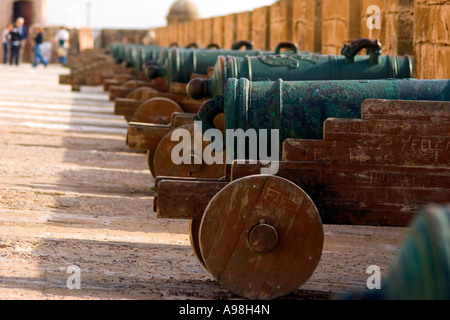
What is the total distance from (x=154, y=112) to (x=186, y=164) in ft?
7.79

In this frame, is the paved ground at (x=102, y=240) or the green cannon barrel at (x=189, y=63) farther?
the green cannon barrel at (x=189, y=63)

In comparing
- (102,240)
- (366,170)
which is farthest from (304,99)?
(102,240)

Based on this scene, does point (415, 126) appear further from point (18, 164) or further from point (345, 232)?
point (18, 164)

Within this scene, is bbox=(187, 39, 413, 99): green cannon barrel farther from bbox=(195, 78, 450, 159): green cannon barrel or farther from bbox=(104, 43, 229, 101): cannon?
bbox=(104, 43, 229, 101): cannon

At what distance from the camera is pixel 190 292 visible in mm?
3930

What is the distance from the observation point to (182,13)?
46281 mm

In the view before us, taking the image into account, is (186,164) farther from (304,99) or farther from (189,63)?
(189,63)

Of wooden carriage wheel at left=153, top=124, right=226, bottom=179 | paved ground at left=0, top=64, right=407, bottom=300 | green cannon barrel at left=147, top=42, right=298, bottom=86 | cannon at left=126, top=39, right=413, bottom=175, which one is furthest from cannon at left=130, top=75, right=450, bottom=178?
green cannon barrel at left=147, top=42, right=298, bottom=86

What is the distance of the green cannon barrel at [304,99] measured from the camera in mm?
4414

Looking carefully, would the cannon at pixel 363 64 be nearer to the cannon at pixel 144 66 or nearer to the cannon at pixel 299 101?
the cannon at pixel 299 101

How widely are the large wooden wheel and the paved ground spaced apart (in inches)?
7.1

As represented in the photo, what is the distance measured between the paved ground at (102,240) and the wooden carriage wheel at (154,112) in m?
0.42

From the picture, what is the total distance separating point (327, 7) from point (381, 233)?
6469mm

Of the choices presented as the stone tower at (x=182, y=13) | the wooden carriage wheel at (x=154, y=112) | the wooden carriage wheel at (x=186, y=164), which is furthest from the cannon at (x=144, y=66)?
the stone tower at (x=182, y=13)
